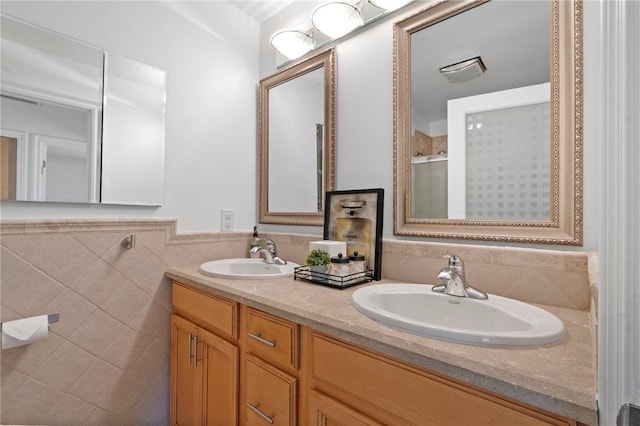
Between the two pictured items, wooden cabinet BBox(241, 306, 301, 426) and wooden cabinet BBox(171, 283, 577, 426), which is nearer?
wooden cabinet BBox(171, 283, 577, 426)

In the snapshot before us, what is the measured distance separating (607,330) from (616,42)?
13.9 inches

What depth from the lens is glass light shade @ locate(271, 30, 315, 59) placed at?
5.67ft

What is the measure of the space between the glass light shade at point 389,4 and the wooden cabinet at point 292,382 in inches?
53.5

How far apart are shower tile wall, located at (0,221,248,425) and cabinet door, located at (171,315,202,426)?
3.3 inches

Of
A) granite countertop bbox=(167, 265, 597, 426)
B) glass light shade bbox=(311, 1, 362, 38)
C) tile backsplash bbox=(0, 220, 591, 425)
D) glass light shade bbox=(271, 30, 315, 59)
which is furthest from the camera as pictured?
glass light shade bbox=(271, 30, 315, 59)

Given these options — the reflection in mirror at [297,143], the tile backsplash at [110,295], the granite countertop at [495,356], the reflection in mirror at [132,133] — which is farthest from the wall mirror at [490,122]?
the reflection in mirror at [132,133]

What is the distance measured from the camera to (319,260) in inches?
50.2

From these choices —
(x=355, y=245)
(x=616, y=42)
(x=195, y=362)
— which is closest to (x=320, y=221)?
(x=355, y=245)

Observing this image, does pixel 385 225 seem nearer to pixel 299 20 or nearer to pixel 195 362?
pixel 195 362

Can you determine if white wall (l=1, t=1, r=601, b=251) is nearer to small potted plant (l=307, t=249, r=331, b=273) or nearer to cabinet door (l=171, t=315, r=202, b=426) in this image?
small potted plant (l=307, t=249, r=331, b=273)

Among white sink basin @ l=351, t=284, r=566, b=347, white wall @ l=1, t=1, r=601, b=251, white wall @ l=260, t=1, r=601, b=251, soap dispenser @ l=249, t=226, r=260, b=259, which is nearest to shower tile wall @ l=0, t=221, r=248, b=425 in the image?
white wall @ l=1, t=1, r=601, b=251

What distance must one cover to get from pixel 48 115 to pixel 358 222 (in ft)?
4.42

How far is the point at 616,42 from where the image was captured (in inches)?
14.9

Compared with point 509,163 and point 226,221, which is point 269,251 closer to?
point 226,221
